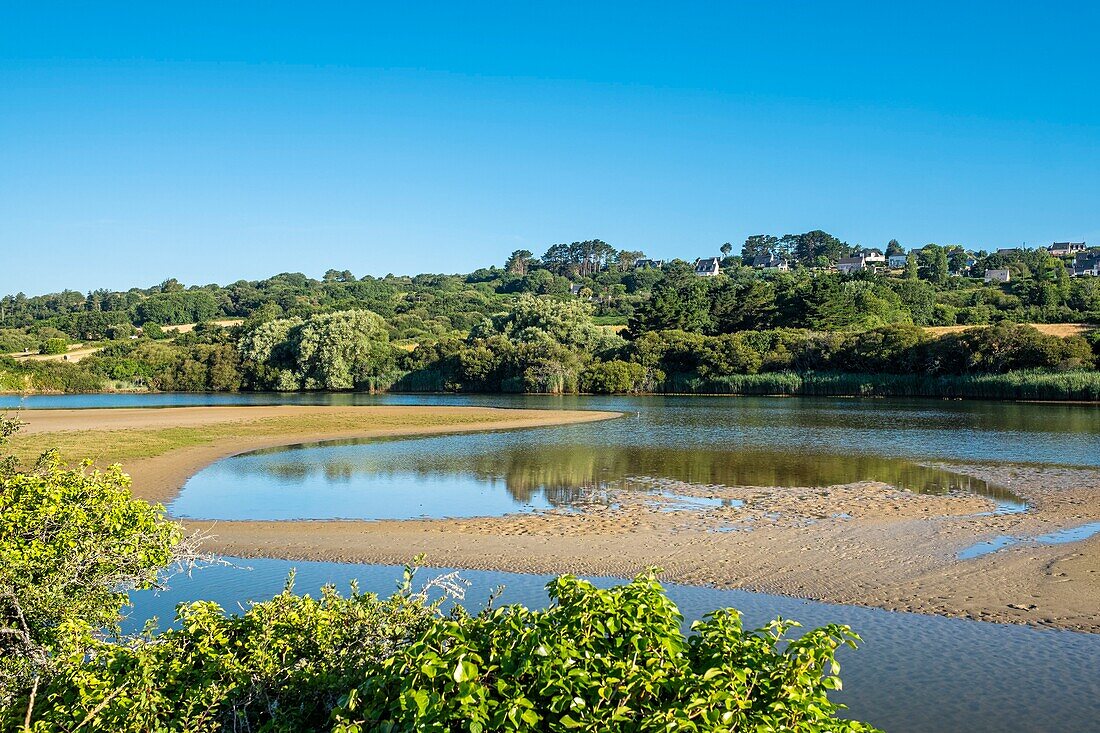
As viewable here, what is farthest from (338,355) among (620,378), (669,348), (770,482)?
(770,482)

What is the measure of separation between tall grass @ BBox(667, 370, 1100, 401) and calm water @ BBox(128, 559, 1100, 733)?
53850 millimetres

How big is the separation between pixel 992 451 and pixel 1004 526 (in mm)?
14531

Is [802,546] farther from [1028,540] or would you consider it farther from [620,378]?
[620,378]

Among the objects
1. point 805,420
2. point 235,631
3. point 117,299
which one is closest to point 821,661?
point 235,631

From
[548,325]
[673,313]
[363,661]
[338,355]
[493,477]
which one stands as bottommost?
[493,477]

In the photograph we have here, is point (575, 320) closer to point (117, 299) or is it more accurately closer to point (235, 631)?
point (235, 631)

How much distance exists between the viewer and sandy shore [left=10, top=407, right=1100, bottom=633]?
12516mm

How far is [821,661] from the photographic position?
4426 mm

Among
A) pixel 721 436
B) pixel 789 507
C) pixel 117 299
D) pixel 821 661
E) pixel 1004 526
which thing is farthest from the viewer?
pixel 117 299

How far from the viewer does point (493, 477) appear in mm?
25578

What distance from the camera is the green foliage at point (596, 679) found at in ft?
13.3

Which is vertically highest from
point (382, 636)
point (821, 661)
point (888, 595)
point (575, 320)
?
point (575, 320)

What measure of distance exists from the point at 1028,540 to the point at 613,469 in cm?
1306

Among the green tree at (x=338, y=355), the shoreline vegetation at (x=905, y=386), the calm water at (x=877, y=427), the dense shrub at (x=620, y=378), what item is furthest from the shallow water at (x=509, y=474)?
the green tree at (x=338, y=355)
